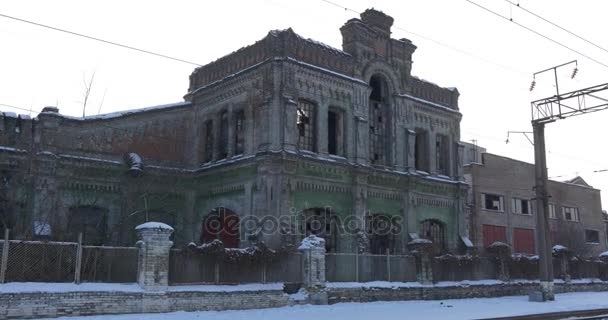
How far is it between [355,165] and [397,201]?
12.0 ft

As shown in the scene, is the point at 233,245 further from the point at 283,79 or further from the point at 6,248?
the point at 6,248

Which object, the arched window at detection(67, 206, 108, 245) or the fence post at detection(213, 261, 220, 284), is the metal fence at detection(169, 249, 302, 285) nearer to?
the fence post at detection(213, 261, 220, 284)

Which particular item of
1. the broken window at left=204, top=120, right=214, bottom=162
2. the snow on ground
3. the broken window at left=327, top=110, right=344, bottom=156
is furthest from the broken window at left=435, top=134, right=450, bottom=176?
the snow on ground

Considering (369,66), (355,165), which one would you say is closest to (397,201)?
(355,165)

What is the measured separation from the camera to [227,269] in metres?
18.5

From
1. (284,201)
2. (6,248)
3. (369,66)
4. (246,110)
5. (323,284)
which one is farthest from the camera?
(369,66)

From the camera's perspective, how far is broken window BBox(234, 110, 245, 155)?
25.0m

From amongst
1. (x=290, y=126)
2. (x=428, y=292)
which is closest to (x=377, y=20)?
(x=290, y=126)

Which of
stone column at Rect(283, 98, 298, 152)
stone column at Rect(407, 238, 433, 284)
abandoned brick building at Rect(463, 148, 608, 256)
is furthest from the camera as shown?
abandoned brick building at Rect(463, 148, 608, 256)

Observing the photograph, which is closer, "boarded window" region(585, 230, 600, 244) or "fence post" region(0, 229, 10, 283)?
"fence post" region(0, 229, 10, 283)

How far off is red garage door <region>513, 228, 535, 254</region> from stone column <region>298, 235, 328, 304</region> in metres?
27.1

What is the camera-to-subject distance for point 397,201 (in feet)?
89.5

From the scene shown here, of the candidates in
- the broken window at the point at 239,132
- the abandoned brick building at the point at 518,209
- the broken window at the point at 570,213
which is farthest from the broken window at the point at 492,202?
the broken window at the point at 239,132

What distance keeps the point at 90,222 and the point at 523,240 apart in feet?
107
